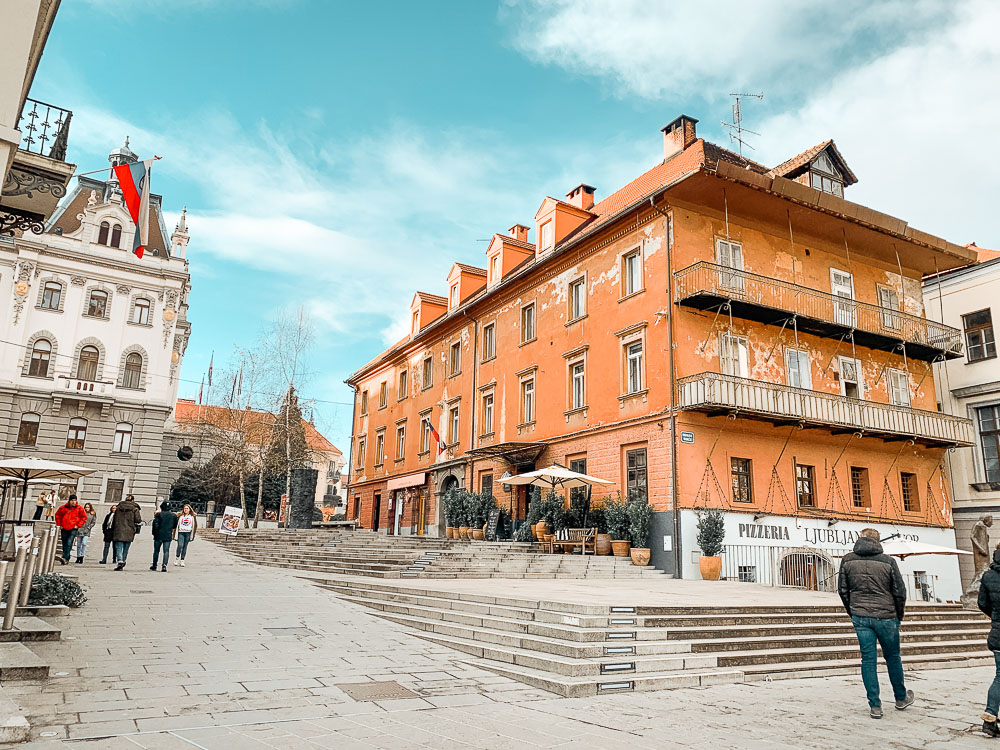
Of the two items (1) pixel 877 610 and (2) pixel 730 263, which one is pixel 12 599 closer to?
(1) pixel 877 610

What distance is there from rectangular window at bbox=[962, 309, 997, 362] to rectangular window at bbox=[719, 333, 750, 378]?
11064 millimetres

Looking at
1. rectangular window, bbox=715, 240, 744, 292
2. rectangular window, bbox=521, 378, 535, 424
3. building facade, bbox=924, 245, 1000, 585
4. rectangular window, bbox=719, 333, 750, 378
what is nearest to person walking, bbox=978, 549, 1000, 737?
rectangular window, bbox=719, 333, 750, 378

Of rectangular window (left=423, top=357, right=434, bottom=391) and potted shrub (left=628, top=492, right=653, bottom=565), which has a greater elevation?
rectangular window (left=423, top=357, right=434, bottom=391)

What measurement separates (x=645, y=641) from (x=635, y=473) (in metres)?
12.0

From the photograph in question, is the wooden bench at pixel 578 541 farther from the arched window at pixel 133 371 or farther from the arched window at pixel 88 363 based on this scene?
the arched window at pixel 88 363

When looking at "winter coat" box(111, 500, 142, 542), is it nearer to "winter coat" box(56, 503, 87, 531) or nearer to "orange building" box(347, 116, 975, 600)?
"winter coat" box(56, 503, 87, 531)

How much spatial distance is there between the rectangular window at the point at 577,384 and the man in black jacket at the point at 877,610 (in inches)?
652

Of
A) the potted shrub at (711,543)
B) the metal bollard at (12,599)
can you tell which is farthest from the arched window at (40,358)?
the potted shrub at (711,543)

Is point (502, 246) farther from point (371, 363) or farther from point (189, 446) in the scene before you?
point (189, 446)

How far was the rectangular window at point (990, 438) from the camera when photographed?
2530 centimetres

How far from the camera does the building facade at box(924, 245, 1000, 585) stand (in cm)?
2541

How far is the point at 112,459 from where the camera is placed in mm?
37500

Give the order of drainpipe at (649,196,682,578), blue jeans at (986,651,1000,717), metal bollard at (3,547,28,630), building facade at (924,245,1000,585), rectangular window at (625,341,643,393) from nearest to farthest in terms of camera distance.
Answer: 1. blue jeans at (986,651,1000,717)
2. metal bollard at (3,547,28,630)
3. drainpipe at (649,196,682,578)
4. rectangular window at (625,341,643,393)
5. building facade at (924,245,1000,585)

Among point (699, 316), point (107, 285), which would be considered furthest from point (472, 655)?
point (107, 285)
